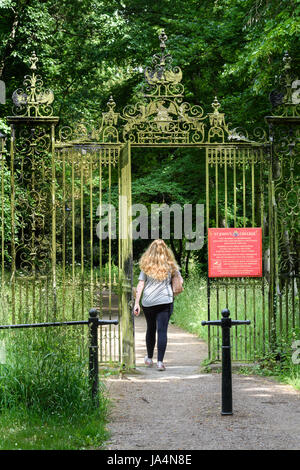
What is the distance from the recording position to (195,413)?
6719 millimetres

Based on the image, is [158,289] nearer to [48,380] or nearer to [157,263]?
[157,263]

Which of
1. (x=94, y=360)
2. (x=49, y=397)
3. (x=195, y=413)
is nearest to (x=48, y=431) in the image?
(x=49, y=397)

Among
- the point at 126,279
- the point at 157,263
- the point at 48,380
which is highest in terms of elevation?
the point at 157,263

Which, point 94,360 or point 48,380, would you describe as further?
point 94,360

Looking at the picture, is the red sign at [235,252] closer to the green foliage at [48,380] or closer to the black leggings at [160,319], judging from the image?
the black leggings at [160,319]

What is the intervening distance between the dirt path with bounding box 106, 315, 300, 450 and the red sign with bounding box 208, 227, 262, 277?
1.58m

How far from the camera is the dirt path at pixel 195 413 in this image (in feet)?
18.1

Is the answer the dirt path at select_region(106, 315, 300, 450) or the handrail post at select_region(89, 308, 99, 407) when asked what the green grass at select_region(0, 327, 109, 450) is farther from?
the dirt path at select_region(106, 315, 300, 450)

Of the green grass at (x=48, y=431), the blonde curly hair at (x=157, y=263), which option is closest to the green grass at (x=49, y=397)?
the green grass at (x=48, y=431)

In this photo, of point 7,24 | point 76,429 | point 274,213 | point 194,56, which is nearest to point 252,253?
point 274,213

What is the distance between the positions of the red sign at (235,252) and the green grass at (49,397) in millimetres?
2961

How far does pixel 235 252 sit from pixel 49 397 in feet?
13.9

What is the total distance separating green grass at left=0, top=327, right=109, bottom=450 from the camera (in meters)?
5.33
